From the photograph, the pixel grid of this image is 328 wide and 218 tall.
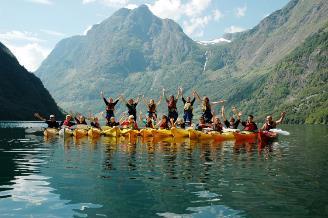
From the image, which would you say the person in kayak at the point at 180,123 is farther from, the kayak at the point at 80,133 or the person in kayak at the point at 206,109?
the kayak at the point at 80,133

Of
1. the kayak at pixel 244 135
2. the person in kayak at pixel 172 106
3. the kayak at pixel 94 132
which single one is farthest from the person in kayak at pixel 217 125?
the kayak at pixel 94 132

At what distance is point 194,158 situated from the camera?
94.7ft

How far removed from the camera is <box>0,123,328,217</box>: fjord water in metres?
14.8

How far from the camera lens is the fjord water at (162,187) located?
14766 millimetres

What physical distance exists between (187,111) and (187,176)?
29.4 m

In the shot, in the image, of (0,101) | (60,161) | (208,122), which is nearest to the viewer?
(60,161)

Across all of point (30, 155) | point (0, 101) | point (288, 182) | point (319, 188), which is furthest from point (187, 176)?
point (0, 101)

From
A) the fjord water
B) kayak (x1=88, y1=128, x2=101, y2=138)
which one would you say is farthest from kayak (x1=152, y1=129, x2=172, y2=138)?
the fjord water

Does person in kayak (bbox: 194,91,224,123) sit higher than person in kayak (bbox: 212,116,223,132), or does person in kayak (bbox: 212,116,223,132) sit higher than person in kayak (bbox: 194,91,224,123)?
person in kayak (bbox: 194,91,224,123)

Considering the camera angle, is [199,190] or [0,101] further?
[0,101]

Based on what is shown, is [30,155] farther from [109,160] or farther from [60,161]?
[109,160]

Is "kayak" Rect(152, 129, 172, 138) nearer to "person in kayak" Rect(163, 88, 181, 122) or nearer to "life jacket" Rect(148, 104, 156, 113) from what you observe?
"person in kayak" Rect(163, 88, 181, 122)

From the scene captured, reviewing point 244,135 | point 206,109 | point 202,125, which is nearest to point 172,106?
point 206,109

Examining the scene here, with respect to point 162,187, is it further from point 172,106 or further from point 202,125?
point 172,106
